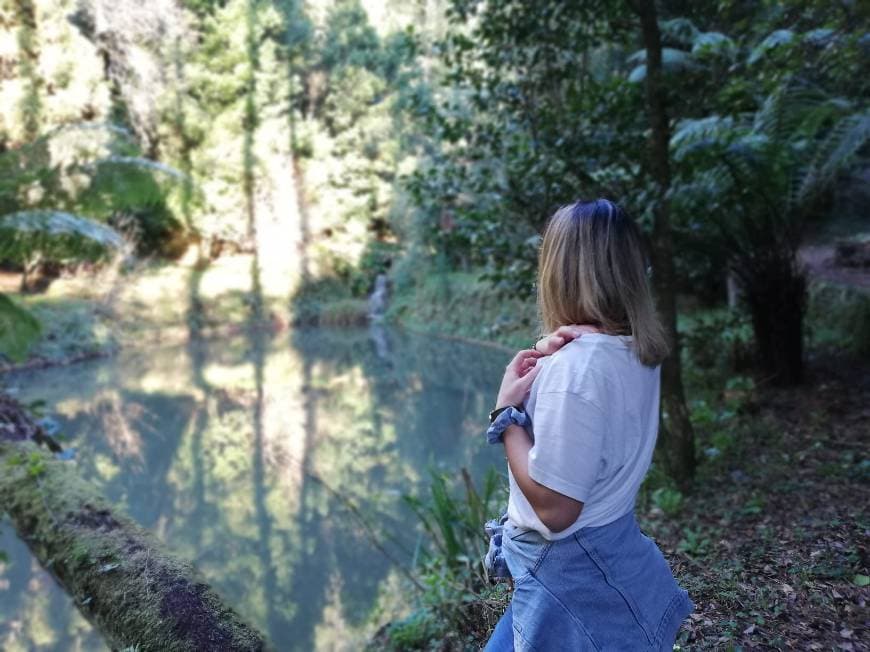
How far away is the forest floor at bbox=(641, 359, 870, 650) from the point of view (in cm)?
221

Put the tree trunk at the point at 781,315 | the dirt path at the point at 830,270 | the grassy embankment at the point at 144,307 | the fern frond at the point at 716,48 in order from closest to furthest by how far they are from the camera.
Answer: the fern frond at the point at 716,48
the tree trunk at the point at 781,315
the dirt path at the point at 830,270
the grassy embankment at the point at 144,307

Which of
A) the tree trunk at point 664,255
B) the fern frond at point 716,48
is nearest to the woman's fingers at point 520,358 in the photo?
the tree trunk at point 664,255

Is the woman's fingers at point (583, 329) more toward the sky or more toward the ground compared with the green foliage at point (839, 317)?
more toward the sky

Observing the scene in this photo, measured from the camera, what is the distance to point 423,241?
1878 centimetres

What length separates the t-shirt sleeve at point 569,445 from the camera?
3.43 ft

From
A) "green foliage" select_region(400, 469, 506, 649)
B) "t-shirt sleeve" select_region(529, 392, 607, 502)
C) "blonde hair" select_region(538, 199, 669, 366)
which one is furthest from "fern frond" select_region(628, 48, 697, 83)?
"t-shirt sleeve" select_region(529, 392, 607, 502)

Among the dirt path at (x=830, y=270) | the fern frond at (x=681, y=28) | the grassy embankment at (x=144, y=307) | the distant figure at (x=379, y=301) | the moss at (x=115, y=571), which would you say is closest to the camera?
the moss at (x=115, y=571)

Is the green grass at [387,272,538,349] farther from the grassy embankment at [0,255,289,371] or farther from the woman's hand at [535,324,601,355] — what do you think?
the woman's hand at [535,324,601,355]

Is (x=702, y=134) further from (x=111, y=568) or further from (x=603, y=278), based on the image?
(x=111, y=568)

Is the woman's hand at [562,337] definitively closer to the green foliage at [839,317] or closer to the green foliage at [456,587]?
the green foliage at [456,587]

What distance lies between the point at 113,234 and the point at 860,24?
5965 millimetres

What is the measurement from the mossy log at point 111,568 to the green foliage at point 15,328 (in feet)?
7.19

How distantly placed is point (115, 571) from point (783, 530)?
8.93 ft

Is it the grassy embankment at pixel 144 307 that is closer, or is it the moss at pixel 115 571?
the moss at pixel 115 571
